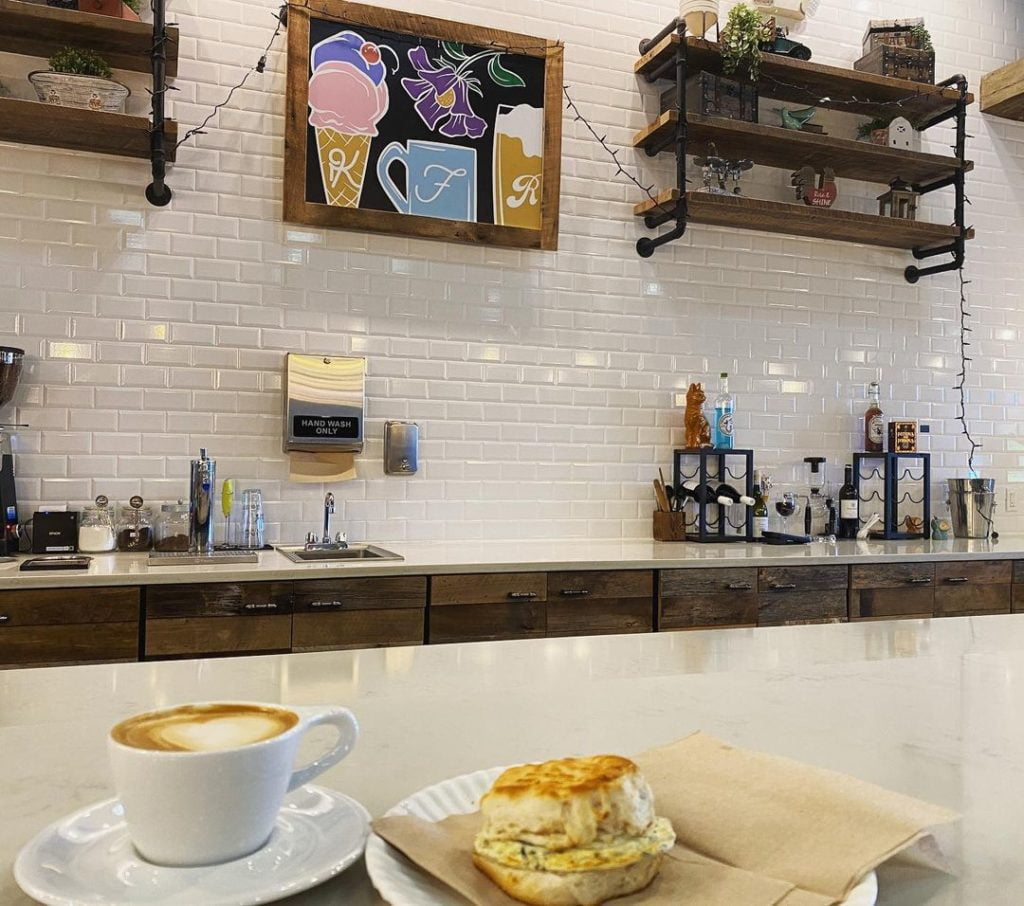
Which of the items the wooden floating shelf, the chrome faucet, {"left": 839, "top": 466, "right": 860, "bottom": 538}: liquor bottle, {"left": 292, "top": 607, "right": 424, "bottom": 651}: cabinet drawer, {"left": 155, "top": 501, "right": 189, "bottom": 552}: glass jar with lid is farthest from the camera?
{"left": 839, "top": 466, "right": 860, "bottom": 538}: liquor bottle

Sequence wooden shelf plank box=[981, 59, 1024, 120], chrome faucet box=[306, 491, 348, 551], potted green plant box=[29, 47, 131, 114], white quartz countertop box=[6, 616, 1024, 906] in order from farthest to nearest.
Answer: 1. wooden shelf plank box=[981, 59, 1024, 120]
2. chrome faucet box=[306, 491, 348, 551]
3. potted green plant box=[29, 47, 131, 114]
4. white quartz countertop box=[6, 616, 1024, 906]

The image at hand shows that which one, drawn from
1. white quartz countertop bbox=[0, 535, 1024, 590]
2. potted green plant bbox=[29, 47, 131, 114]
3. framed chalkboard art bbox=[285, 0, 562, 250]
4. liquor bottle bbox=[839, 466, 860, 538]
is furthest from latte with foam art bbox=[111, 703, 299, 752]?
liquor bottle bbox=[839, 466, 860, 538]

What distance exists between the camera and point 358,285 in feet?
12.1

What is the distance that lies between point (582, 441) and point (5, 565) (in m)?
2.20

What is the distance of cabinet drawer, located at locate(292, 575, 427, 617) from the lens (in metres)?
2.83

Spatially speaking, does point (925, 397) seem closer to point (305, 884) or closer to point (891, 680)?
point (891, 680)

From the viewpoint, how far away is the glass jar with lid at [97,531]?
319 cm

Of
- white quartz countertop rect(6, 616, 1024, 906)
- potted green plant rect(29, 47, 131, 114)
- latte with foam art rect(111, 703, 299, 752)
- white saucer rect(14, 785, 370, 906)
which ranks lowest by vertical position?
white quartz countertop rect(6, 616, 1024, 906)

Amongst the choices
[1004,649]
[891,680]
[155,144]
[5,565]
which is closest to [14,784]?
[891,680]

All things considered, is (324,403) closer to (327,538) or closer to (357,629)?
(327,538)

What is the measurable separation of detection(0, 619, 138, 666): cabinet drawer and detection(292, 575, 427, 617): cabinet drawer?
1.55 ft

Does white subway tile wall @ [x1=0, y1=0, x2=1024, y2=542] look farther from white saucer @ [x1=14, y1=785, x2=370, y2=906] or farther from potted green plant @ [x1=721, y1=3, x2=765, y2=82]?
white saucer @ [x1=14, y1=785, x2=370, y2=906]

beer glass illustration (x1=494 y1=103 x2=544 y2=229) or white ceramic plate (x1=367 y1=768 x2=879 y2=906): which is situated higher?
beer glass illustration (x1=494 y1=103 x2=544 y2=229)

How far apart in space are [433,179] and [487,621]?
1801 millimetres
